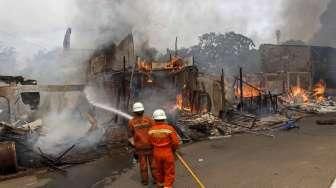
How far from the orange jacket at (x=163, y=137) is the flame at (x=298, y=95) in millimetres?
22518

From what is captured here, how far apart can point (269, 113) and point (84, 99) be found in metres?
10.5

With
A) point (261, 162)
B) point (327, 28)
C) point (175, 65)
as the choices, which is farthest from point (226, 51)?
point (261, 162)

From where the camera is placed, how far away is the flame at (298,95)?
27.2 meters

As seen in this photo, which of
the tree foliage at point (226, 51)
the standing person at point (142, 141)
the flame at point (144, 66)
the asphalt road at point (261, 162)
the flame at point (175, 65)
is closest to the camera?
the standing person at point (142, 141)

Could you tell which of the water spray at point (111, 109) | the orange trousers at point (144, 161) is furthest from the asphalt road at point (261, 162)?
the water spray at point (111, 109)

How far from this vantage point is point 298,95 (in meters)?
27.9

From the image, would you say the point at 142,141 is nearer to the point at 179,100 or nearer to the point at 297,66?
the point at 179,100

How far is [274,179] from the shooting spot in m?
7.56

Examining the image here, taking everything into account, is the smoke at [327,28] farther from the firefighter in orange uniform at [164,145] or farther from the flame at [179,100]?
the firefighter in orange uniform at [164,145]

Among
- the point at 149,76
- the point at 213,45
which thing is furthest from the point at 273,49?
the point at 149,76

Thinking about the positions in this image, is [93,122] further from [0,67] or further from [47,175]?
[0,67]

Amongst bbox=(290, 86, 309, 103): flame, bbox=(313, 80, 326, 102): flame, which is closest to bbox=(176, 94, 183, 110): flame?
bbox=(290, 86, 309, 103): flame

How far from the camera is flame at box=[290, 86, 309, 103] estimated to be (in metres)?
27.2

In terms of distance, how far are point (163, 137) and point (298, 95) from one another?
77.8 ft
